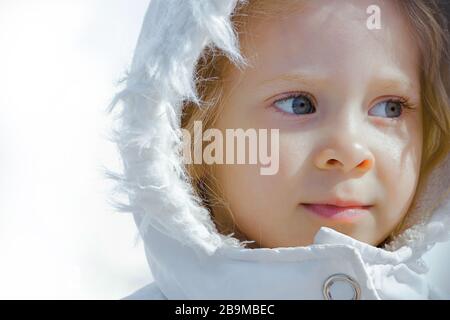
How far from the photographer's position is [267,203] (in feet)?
3.71

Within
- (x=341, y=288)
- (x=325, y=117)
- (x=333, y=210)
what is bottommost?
(x=341, y=288)

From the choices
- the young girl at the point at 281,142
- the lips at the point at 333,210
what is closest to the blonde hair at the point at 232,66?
the young girl at the point at 281,142

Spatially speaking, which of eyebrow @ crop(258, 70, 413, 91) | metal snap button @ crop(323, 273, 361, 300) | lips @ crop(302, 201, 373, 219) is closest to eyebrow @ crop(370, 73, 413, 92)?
eyebrow @ crop(258, 70, 413, 91)

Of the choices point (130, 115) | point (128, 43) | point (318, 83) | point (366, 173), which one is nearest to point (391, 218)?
point (366, 173)

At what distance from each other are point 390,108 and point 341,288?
27 centimetres

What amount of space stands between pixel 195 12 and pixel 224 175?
0.24 m

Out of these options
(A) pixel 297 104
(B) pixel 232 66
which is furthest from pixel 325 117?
(B) pixel 232 66

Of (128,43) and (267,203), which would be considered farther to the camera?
(128,43)

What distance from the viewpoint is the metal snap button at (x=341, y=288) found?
3.51 feet

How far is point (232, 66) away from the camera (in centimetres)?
116

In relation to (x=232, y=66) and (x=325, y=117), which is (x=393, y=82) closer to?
(x=325, y=117)

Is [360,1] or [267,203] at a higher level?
[360,1]
